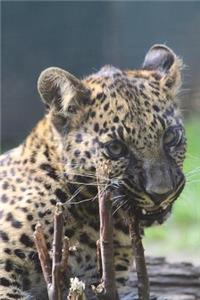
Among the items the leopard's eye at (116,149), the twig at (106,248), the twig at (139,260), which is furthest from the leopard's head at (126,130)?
the twig at (106,248)

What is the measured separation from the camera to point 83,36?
13.3m

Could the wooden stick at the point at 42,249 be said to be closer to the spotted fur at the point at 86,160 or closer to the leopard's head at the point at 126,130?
the leopard's head at the point at 126,130

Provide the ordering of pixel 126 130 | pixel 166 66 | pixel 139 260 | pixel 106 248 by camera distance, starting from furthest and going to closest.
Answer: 1. pixel 166 66
2. pixel 126 130
3. pixel 139 260
4. pixel 106 248

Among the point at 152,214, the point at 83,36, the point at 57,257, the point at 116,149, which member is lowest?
the point at 57,257

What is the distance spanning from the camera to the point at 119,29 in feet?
43.9

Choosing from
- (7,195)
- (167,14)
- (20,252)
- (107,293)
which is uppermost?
(167,14)

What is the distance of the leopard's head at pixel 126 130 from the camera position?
4.42 metres

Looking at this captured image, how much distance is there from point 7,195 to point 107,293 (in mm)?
1436

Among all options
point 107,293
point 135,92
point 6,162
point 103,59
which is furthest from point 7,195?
point 103,59

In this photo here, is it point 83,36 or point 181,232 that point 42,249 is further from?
point 83,36

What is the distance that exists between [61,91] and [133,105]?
49 centimetres

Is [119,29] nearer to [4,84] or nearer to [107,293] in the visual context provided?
[4,84]

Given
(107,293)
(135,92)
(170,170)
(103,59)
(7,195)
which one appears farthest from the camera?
(103,59)

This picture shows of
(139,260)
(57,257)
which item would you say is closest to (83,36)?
(139,260)
